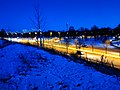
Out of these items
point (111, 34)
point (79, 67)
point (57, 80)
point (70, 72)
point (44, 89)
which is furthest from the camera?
point (111, 34)

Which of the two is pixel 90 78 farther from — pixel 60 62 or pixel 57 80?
pixel 60 62

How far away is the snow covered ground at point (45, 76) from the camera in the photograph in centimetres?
1750

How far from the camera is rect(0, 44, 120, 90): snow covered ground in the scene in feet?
57.4

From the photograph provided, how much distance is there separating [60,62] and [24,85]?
360 inches

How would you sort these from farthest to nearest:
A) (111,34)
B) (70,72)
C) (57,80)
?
1. (111,34)
2. (70,72)
3. (57,80)

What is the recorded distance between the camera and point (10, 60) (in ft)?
77.4

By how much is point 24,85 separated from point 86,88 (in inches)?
157

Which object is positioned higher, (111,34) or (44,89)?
(111,34)

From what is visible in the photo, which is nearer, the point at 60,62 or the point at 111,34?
the point at 60,62

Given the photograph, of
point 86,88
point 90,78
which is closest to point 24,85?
point 86,88

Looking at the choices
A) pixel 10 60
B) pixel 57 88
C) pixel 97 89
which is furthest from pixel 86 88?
pixel 10 60

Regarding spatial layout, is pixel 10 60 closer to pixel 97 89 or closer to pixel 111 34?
pixel 97 89

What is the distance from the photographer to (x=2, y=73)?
19375 mm

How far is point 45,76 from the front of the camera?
64.7 feet
